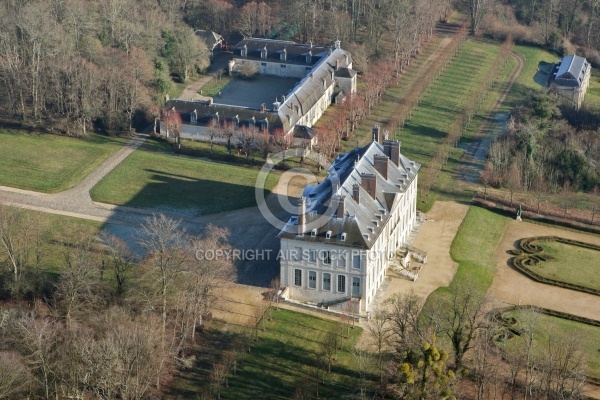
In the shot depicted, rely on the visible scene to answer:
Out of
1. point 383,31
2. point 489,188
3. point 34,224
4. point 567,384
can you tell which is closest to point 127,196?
point 34,224

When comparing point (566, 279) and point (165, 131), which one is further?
point (165, 131)

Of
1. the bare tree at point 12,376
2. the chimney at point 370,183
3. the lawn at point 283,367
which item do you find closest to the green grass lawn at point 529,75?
the chimney at point 370,183

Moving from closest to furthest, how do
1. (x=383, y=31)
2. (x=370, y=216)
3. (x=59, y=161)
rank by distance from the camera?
(x=370, y=216), (x=59, y=161), (x=383, y=31)

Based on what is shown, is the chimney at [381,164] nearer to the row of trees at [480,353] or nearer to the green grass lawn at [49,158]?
the row of trees at [480,353]

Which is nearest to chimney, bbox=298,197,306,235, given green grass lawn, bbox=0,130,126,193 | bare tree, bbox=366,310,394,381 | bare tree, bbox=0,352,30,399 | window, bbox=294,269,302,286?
window, bbox=294,269,302,286

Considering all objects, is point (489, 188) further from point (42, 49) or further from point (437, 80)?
point (42, 49)

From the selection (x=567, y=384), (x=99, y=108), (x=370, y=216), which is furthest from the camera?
(x=99, y=108)

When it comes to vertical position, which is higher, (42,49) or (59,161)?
(42,49)
